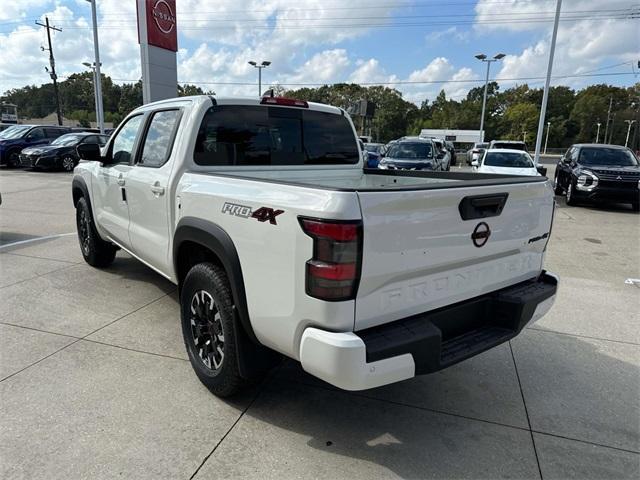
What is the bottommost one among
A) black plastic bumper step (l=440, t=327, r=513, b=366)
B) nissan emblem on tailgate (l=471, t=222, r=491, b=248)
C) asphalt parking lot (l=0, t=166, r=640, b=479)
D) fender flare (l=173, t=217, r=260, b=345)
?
asphalt parking lot (l=0, t=166, r=640, b=479)

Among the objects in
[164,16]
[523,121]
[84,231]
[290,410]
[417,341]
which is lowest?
[290,410]

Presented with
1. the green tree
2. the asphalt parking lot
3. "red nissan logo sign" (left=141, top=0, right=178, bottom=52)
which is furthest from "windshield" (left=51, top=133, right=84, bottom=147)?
the green tree

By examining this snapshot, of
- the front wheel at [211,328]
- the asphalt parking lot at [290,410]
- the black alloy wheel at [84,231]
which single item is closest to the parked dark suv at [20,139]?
the black alloy wheel at [84,231]

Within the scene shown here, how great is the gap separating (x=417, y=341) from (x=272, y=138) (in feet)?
7.27

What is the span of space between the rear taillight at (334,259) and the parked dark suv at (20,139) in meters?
20.8

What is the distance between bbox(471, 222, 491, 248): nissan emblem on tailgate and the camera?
2549 mm

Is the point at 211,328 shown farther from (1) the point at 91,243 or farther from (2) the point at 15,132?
(2) the point at 15,132

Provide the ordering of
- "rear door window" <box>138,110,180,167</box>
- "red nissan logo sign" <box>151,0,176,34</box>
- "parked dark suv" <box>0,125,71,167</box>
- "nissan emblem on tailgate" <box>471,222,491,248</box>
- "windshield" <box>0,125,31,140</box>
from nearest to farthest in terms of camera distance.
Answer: "nissan emblem on tailgate" <box>471,222,491,248</box>, "rear door window" <box>138,110,180,167</box>, "red nissan logo sign" <box>151,0,176,34</box>, "parked dark suv" <box>0,125,71,167</box>, "windshield" <box>0,125,31,140</box>

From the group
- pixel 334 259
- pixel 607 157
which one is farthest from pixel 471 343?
pixel 607 157

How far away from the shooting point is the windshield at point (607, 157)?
1223 cm

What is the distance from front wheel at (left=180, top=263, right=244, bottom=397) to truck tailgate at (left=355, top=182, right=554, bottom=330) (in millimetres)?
928

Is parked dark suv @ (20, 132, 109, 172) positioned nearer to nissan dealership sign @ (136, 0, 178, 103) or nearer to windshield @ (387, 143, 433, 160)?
nissan dealership sign @ (136, 0, 178, 103)

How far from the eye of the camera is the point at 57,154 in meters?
17.3

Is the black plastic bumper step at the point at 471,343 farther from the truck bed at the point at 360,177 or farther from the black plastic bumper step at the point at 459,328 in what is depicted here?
the truck bed at the point at 360,177
